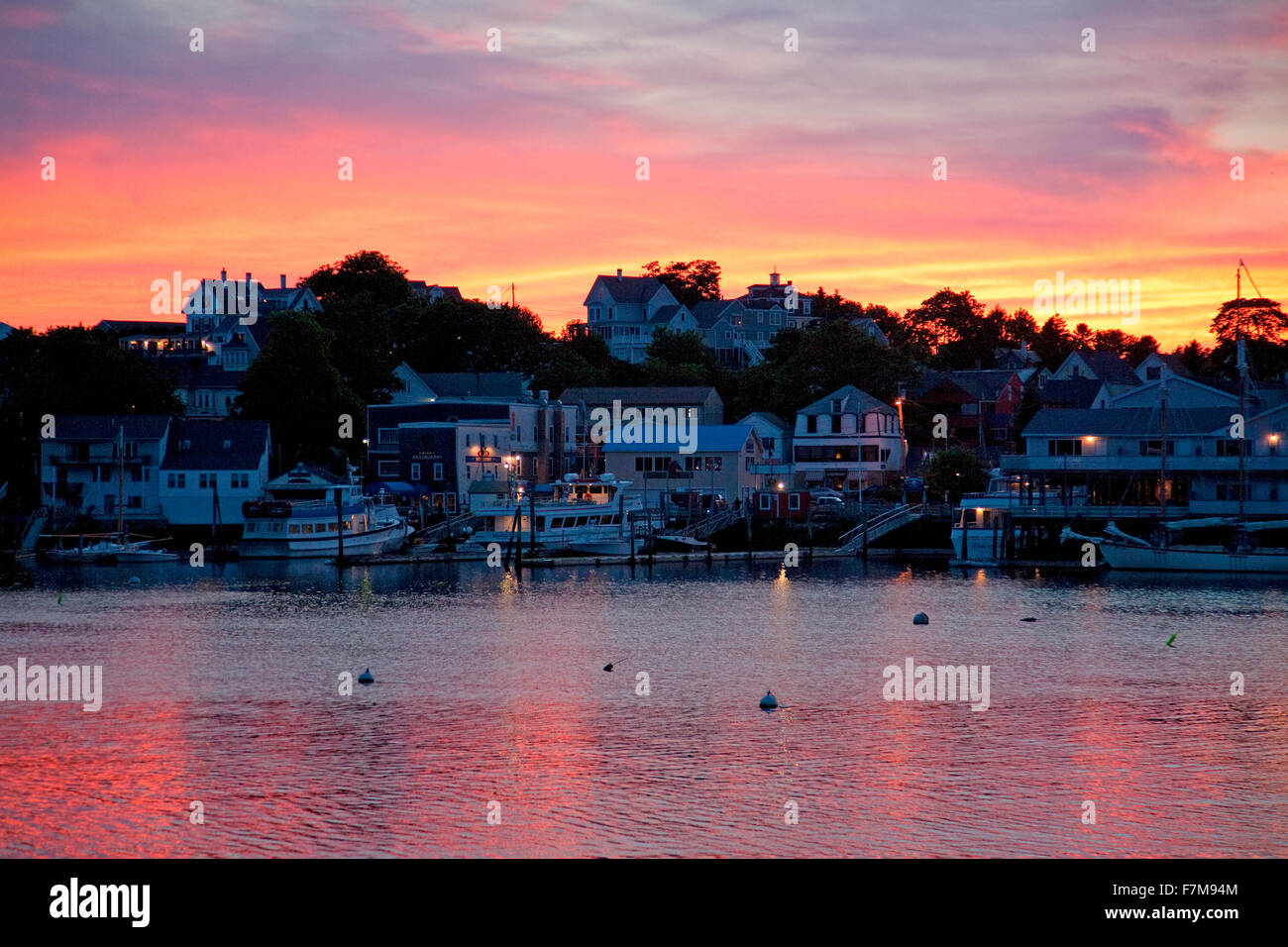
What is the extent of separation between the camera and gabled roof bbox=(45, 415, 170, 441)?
10556cm

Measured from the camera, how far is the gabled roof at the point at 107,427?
106 metres

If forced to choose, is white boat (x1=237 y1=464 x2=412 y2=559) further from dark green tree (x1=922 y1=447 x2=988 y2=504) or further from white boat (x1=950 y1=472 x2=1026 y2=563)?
dark green tree (x1=922 y1=447 x2=988 y2=504)

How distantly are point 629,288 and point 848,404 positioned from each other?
252 feet

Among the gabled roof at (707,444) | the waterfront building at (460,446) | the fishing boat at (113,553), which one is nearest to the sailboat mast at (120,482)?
the fishing boat at (113,553)

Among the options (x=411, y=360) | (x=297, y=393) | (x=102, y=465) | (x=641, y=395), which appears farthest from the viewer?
(x=411, y=360)

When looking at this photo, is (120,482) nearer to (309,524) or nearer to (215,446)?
(215,446)

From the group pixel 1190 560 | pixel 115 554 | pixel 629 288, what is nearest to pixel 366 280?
pixel 629 288

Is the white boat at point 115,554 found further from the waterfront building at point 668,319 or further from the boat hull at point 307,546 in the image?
the waterfront building at point 668,319

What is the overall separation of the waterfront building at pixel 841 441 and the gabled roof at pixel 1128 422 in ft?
79.4
